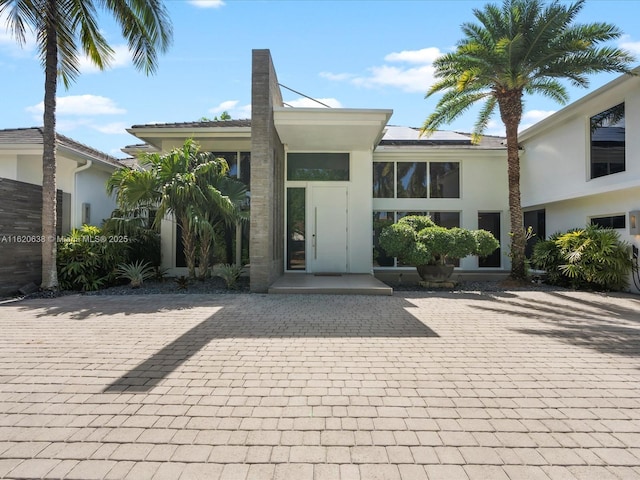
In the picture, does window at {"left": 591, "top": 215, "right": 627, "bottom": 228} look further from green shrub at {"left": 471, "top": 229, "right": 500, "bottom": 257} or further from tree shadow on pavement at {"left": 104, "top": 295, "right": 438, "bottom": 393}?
tree shadow on pavement at {"left": 104, "top": 295, "right": 438, "bottom": 393}

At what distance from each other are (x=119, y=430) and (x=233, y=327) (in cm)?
295

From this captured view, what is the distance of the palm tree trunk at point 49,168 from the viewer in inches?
332

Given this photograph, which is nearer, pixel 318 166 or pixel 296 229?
pixel 296 229

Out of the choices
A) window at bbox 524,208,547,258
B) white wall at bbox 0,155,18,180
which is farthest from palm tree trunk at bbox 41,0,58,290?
window at bbox 524,208,547,258

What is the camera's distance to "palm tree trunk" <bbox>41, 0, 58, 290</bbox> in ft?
27.7

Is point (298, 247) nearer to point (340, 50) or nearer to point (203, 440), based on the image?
point (340, 50)

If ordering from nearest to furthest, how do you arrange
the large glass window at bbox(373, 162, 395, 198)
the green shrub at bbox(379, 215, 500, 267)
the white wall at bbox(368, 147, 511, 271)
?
the green shrub at bbox(379, 215, 500, 267)
the white wall at bbox(368, 147, 511, 271)
the large glass window at bbox(373, 162, 395, 198)

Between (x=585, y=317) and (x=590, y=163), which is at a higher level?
(x=590, y=163)

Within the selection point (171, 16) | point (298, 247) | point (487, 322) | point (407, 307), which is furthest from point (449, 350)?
point (171, 16)

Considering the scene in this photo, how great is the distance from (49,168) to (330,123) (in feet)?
22.3

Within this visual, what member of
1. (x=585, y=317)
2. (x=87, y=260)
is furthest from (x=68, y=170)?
(x=585, y=317)

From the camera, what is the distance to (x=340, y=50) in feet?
33.6

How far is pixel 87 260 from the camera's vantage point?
358 inches

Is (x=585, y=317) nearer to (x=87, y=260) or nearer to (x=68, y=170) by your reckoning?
Result: (x=87, y=260)
